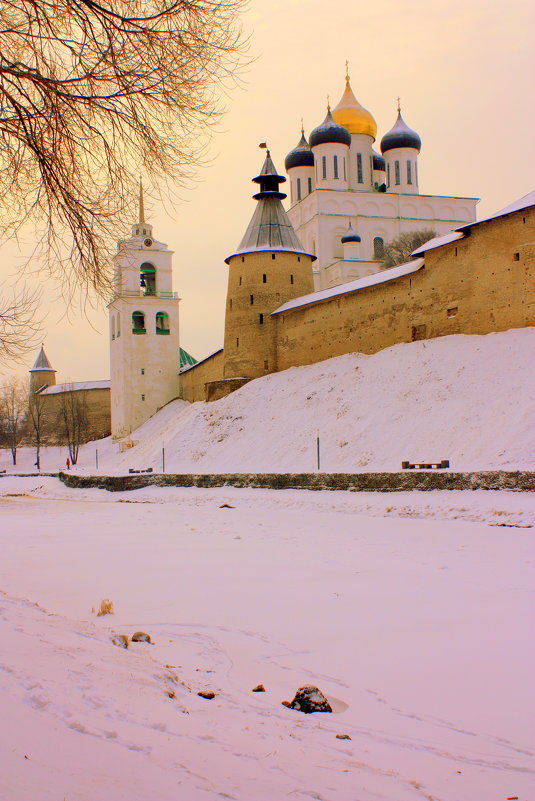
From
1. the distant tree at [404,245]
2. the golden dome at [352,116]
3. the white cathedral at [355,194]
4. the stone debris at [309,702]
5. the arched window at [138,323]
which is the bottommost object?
the stone debris at [309,702]

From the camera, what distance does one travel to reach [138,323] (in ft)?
138

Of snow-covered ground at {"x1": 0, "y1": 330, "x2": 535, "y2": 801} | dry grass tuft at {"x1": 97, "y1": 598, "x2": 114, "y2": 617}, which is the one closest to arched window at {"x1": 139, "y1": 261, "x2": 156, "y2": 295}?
snow-covered ground at {"x1": 0, "y1": 330, "x2": 535, "y2": 801}

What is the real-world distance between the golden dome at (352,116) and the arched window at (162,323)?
54.9 ft

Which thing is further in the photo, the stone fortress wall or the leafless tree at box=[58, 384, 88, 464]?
the leafless tree at box=[58, 384, 88, 464]

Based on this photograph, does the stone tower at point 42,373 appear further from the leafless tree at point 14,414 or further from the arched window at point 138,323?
the arched window at point 138,323

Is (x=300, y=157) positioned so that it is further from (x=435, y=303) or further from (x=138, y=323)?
(x=435, y=303)

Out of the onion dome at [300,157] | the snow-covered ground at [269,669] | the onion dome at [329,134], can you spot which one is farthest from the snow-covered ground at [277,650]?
the onion dome at [300,157]

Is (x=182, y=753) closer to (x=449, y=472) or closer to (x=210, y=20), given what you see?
(x=210, y=20)

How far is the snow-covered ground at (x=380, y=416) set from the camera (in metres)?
16.9

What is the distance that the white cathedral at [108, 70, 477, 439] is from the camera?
41156 millimetres

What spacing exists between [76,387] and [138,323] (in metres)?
12.2

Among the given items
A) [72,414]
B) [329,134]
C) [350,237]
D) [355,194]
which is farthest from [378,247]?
[72,414]

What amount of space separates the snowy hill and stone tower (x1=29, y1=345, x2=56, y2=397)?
32.6 meters

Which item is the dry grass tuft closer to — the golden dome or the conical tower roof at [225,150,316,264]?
the conical tower roof at [225,150,316,264]
